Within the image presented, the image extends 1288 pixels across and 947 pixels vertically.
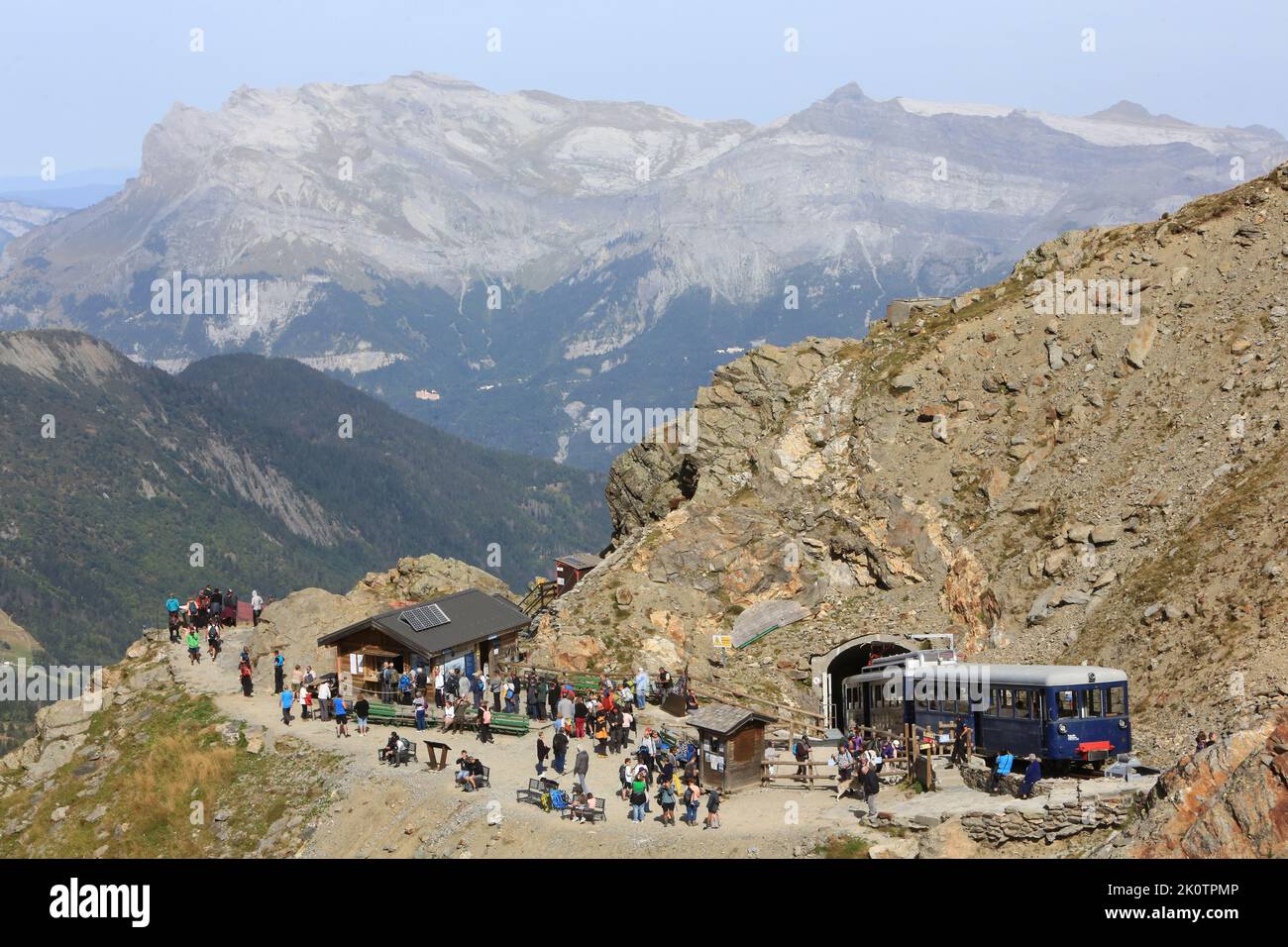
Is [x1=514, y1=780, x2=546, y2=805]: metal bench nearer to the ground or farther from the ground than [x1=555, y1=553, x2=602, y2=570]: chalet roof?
nearer to the ground

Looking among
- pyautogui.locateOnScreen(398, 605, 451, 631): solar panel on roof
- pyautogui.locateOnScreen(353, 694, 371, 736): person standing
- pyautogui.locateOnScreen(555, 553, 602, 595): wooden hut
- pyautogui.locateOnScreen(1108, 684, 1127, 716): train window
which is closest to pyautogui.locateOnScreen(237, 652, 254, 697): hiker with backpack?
pyautogui.locateOnScreen(398, 605, 451, 631): solar panel on roof

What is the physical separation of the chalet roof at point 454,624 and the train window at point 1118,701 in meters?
29.7

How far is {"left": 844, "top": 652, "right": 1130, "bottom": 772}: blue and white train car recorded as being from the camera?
A: 47781 mm

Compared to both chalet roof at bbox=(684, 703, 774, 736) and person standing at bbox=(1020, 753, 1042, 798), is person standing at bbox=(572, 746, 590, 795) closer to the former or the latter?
chalet roof at bbox=(684, 703, 774, 736)

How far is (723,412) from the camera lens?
9044 centimetres

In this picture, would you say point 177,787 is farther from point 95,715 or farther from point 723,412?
point 723,412

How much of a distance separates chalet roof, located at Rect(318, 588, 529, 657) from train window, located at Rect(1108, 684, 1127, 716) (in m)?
29.7

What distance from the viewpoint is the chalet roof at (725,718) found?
167 feet

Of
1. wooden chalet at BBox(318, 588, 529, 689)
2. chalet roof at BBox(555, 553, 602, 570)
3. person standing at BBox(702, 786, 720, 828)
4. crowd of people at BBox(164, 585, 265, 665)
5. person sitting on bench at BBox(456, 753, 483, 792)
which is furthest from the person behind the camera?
chalet roof at BBox(555, 553, 602, 570)

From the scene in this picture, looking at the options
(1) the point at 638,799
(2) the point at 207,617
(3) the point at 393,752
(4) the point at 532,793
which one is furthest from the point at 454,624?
(1) the point at 638,799

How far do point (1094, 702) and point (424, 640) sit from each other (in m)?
30.1

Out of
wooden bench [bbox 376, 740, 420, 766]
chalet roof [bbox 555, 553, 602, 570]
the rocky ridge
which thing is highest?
the rocky ridge
